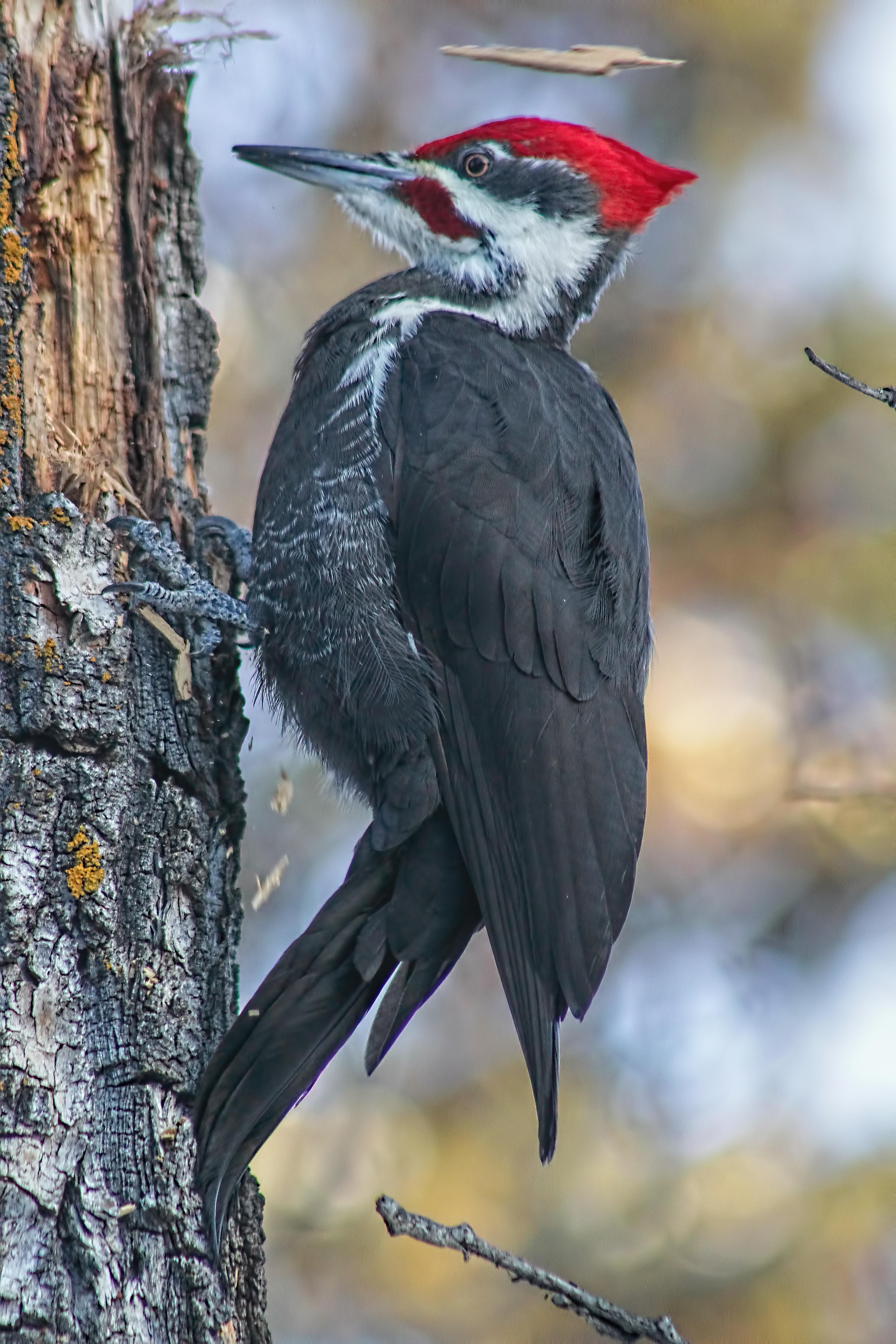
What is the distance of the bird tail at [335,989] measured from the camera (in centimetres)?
204

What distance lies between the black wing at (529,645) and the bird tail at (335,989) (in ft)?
0.33

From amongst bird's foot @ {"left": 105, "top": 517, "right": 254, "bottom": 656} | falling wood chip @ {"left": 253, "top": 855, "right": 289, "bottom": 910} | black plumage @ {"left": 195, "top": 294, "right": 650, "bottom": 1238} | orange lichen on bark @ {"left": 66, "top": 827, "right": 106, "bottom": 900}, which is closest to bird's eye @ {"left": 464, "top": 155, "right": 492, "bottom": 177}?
black plumage @ {"left": 195, "top": 294, "right": 650, "bottom": 1238}

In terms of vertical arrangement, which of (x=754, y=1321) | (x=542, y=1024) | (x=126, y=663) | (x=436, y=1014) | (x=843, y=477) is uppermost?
(x=843, y=477)

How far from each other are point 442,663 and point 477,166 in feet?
4.53

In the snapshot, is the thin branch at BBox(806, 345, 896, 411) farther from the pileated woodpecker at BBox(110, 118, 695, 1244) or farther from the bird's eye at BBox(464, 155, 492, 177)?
the bird's eye at BBox(464, 155, 492, 177)

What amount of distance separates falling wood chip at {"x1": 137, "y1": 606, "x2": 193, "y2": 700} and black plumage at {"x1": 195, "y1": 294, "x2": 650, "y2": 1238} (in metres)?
0.33

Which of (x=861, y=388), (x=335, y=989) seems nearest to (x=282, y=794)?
(x=335, y=989)

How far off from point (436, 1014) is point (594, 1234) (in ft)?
2.86

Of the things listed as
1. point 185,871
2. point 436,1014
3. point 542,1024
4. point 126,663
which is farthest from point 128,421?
point 436,1014

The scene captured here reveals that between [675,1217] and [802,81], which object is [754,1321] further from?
[802,81]

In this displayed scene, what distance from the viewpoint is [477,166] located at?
3.13 meters

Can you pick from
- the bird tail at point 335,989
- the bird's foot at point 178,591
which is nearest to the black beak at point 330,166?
the bird's foot at point 178,591

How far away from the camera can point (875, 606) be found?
4199 millimetres

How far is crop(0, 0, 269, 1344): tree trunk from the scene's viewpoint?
6.13ft
